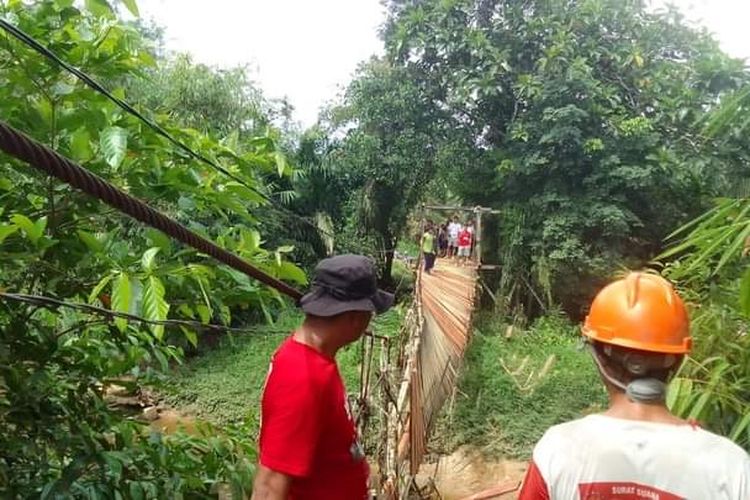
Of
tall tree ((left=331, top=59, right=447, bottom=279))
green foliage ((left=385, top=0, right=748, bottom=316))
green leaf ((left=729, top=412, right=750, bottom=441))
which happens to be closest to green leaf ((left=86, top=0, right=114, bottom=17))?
green leaf ((left=729, top=412, right=750, bottom=441))

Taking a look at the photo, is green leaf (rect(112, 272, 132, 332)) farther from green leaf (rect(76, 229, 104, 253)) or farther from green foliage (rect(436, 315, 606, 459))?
green foliage (rect(436, 315, 606, 459))

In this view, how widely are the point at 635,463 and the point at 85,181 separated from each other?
77 centimetres

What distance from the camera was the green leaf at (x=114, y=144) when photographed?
39.4 inches

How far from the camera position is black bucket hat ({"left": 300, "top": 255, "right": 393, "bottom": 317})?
1.09 m

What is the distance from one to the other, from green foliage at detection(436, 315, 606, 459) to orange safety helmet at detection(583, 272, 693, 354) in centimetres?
553

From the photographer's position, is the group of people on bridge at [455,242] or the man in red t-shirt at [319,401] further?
the group of people on bridge at [455,242]

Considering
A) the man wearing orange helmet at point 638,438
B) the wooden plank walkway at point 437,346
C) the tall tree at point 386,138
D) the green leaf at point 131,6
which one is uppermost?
the tall tree at point 386,138

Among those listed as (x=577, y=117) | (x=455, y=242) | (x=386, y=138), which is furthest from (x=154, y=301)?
(x=455, y=242)

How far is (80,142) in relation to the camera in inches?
41.6

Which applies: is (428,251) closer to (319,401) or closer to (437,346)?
(437,346)

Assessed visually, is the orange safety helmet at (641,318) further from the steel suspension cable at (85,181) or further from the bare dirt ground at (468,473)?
the bare dirt ground at (468,473)

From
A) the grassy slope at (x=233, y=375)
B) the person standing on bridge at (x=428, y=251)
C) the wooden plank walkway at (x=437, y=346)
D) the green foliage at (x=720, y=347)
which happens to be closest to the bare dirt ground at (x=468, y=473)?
the wooden plank walkway at (x=437, y=346)

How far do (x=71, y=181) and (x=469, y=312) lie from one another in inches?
241

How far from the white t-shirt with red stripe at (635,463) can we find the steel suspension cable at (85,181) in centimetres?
59
